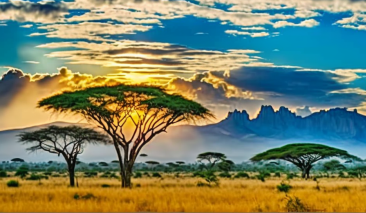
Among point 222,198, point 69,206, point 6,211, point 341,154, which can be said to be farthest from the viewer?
point 341,154

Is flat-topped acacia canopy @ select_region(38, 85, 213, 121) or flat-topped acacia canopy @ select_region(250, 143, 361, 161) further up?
flat-topped acacia canopy @ select_region(38, 85, 213, 121)

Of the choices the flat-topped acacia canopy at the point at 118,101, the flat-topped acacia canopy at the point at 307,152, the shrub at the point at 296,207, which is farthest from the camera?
the flat-topped acacia canopy at the point at 307,152

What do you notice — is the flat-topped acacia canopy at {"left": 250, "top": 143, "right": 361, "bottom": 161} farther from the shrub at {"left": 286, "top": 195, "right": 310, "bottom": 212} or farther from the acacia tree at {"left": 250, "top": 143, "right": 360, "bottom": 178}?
the shrub at {"left": 286, "top": 195, "right": 310, "bottom": 212}

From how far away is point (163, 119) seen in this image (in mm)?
38188

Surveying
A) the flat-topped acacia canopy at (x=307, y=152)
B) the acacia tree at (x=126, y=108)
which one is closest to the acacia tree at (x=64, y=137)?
the acacia tree at (x=126, y=108)

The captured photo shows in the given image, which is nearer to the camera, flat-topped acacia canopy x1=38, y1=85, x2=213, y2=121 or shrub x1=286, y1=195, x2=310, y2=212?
shrub x1=286, y1=195, x2=310, y2=212

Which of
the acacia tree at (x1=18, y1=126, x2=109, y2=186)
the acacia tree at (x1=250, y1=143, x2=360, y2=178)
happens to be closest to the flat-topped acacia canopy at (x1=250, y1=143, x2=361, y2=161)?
the acacia tree at (x1=250, y1=143, x2=360, y2=178)

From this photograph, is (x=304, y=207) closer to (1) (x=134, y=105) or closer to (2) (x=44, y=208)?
(2) (x=44, y=208)

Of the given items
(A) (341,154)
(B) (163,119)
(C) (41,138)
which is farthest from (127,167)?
(A) (341,154)

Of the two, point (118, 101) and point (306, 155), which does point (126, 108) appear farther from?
point (306, 155)

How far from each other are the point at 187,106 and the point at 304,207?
17.9m

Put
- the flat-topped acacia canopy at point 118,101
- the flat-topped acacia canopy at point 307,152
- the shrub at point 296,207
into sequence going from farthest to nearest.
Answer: the flat-topped acacia canopy at point 307,152 < the flat-topped acacia canopy at point 118,101 < the shrub at point 296,207

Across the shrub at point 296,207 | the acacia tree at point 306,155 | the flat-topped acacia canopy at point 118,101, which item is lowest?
the shrub at point 296,207

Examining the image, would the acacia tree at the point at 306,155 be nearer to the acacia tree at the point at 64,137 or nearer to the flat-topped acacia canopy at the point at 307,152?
the flat-topped acacia canopy at the point at 307,152
